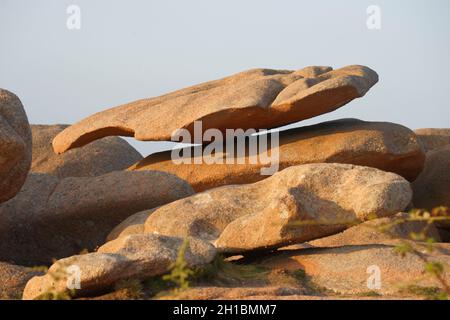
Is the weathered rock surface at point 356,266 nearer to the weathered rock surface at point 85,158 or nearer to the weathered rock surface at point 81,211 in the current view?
the weathered rock surface at point 81,211

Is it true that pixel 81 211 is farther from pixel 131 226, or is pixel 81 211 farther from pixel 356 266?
pixel 356 266

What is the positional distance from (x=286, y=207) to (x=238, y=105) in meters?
6.13

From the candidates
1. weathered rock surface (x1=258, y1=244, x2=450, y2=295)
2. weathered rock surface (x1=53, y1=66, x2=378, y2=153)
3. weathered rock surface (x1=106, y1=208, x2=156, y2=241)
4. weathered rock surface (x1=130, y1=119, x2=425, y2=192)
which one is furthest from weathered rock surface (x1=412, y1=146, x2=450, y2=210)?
weathered rock surface (x1=106, y1=208, x2=156, y2=241)

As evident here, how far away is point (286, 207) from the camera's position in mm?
10984

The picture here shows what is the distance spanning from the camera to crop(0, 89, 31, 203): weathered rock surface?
12102 millimetres

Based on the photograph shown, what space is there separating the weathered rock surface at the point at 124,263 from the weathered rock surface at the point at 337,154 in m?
7.48

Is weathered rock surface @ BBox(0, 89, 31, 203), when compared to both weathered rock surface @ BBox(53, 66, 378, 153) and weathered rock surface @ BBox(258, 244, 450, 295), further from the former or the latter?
weathered rock surface @ BBox(53, 66, 378, 153)

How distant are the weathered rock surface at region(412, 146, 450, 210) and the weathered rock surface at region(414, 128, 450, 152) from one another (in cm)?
262

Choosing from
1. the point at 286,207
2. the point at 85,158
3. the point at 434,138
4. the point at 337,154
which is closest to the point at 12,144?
the point at 286,207

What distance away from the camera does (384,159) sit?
56.9 feet

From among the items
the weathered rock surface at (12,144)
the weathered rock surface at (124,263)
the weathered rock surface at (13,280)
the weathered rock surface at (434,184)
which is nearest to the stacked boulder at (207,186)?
the weathered rock surface at (124,263)

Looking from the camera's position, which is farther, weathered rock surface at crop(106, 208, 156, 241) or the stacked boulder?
weathered rock surface at crop(106, 208, 156, 241)
